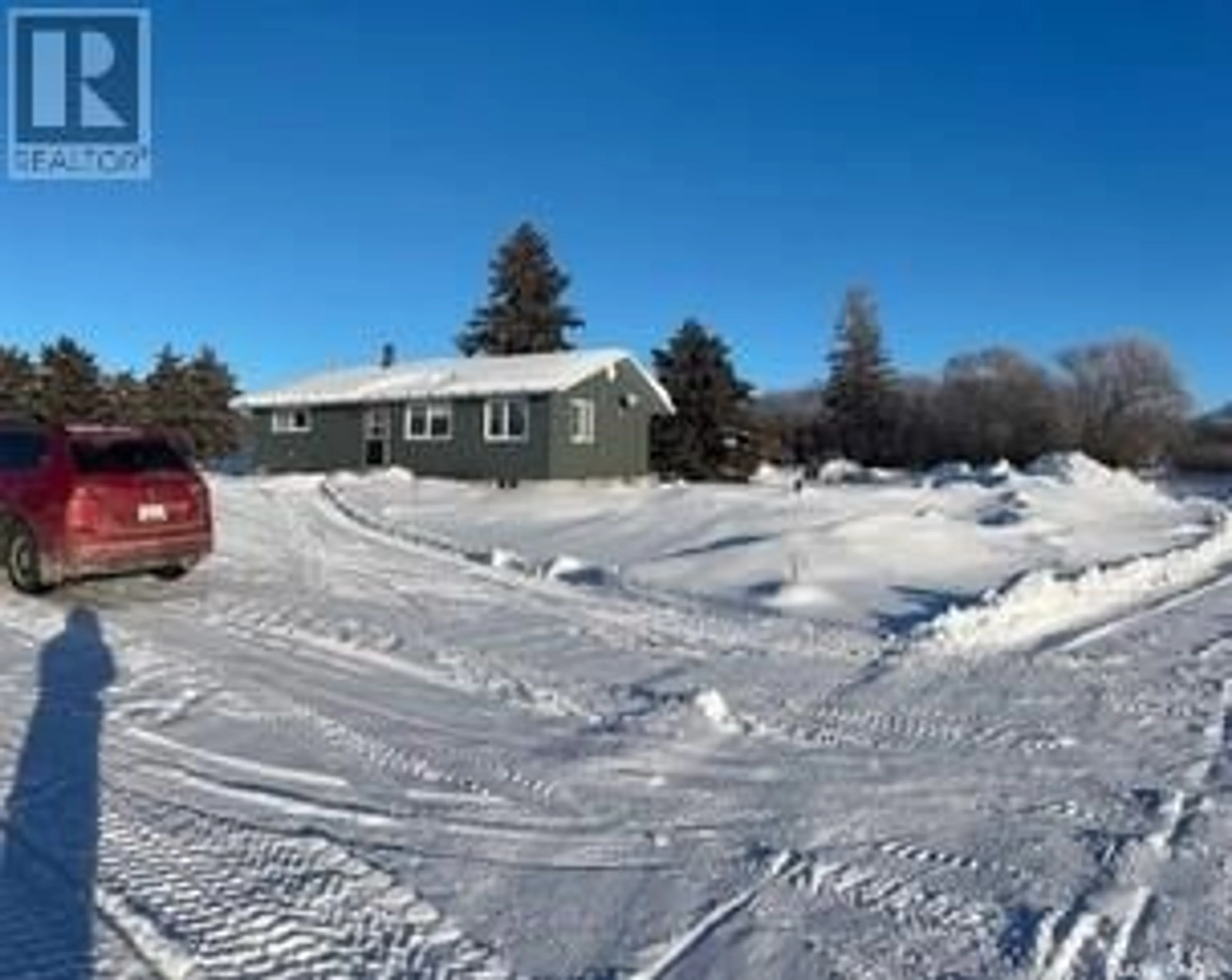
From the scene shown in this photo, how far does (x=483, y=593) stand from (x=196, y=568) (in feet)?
11.1

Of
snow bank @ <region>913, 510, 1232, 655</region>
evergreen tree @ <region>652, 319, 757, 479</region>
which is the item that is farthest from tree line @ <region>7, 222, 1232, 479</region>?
snow bank @ <region>913, 510, 1232, 655</region>

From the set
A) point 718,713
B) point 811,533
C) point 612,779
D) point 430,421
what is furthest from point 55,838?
point 430,421

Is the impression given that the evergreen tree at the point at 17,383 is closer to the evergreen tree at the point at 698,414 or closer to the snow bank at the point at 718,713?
the evergreen tree at the point at 698,414

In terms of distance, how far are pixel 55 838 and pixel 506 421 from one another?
110 feet

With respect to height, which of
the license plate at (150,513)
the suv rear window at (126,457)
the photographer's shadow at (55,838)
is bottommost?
the photographer's shadow at (55,838)

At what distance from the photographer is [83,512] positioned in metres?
13.6

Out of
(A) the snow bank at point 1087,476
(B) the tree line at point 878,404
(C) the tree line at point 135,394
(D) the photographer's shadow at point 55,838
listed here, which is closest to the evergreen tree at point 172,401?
(C) the tree line at point 135,394

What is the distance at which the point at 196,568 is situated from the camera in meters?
16.0

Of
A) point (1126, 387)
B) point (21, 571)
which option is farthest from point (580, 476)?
point (1126, 387)

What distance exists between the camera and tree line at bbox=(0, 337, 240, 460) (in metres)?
65.6

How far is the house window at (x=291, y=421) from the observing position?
44.2m

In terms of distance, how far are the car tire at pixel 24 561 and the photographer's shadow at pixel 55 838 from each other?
421 centimetres

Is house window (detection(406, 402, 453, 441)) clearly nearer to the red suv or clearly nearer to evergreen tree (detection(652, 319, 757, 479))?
evergreen tree (detection(652, 319, 757, 479))

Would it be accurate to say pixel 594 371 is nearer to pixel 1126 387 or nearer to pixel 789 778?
pixel 789 778
